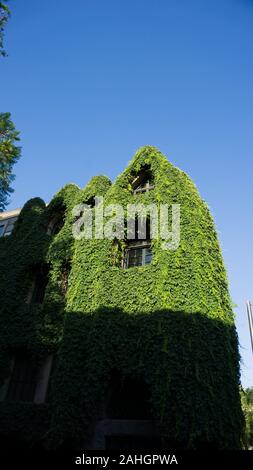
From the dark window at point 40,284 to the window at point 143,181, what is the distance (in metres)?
6.80

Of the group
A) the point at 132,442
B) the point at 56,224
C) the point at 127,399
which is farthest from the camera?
the point at 56,224

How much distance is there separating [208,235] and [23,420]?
36.8 ft

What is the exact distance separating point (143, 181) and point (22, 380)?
39.2 ft

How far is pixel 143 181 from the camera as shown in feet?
60.0

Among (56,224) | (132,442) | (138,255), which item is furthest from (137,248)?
(56,224)

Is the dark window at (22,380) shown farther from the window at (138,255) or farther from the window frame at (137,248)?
the window at (138,255)

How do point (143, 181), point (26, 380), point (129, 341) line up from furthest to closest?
point (143, 181), point (26, 380), point (129, 341)

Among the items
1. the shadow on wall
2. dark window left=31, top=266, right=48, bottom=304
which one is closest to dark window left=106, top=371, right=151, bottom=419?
the shadow on wall

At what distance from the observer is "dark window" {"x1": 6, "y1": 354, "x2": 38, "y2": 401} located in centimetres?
1523

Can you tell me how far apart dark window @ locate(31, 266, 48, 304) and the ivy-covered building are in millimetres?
194

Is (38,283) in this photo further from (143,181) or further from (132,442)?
(132,442)

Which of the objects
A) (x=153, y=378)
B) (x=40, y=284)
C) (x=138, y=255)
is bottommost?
(x=153, y=378)

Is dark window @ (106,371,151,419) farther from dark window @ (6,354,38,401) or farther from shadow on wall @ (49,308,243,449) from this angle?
dark window @ (6,354,38,401)

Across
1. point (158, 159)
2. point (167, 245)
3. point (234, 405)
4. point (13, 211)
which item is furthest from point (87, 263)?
point (13, 211)
